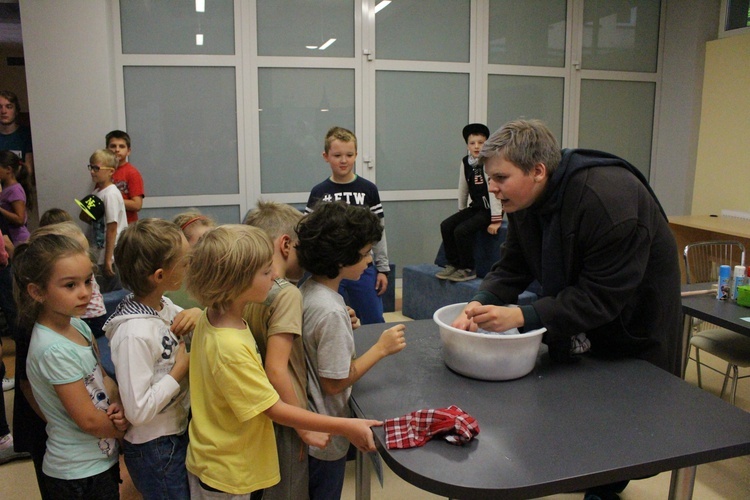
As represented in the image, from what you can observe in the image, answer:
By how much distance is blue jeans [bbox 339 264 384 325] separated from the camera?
108 inches

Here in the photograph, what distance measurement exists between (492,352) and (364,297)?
56.3 inches

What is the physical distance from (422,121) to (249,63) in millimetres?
1646

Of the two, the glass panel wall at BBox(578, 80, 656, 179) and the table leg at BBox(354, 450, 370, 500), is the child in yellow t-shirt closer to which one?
the table leg at BBox(354, 450, 370, 500)

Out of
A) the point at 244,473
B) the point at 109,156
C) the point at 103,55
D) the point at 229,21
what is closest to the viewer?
the point at 244,473

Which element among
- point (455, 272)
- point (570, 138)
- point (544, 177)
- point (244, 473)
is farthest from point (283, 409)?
point (570, 138)

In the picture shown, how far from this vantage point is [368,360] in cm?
135

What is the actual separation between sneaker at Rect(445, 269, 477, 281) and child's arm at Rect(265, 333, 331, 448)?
2.85 metres

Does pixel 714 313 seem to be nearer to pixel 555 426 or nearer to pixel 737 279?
pixel 737 279

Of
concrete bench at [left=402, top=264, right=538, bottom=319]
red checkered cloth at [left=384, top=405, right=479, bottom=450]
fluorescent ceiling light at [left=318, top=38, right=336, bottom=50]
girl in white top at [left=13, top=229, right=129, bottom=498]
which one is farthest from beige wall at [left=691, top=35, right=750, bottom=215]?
girl in white top at [left=13, top=229, right=129, bottom=498]

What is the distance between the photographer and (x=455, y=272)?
13.5ft

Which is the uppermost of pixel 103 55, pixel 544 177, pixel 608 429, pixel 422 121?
pixel 103 55

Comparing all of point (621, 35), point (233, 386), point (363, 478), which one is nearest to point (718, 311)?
point (363, 478)

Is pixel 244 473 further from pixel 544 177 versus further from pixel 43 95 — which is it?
pixel 43 95

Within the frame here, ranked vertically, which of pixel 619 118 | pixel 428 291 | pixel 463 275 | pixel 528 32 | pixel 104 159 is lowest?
pixel 428 291
